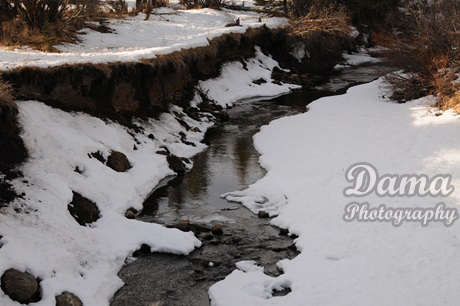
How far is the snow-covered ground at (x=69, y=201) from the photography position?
854cm

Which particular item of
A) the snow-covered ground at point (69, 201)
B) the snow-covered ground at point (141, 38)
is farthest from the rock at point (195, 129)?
the snow-covered ground at point (141, 38)

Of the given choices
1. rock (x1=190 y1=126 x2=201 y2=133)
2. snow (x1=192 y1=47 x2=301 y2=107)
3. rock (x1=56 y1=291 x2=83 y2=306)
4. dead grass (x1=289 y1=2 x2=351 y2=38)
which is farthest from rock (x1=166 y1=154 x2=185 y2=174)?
dead grass (x1=289 y1=2 x2=351 y2=38)

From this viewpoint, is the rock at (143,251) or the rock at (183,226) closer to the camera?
the rock at (143,251)

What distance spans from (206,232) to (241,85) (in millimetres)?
16147

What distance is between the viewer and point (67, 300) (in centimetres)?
798

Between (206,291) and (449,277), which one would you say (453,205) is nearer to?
(449,277)

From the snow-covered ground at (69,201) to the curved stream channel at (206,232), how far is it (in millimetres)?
338

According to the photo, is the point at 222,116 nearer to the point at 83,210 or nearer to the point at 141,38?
the point at 141,38

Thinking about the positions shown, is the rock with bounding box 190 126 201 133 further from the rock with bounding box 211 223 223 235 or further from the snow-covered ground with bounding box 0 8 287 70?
the rock with bounding box 211 223 223 235

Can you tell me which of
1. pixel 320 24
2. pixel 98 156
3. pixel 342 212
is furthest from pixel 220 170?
pixel 320 24

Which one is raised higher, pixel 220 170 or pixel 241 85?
pixel 241 85

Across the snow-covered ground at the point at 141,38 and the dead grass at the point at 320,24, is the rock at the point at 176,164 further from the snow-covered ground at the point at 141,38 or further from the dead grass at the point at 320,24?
the dead grass at the point at 320,24

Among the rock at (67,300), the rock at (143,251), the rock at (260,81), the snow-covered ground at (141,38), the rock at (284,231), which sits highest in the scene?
the snow-covered ground at (141,38)

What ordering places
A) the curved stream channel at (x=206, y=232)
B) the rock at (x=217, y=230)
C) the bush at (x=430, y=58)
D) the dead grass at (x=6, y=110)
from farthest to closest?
the bush at (x=430, y=58), the rock at (x=217, y=230), the dead grass at (x=6, y=110), the curved stream channel at (x=206, y=232)
